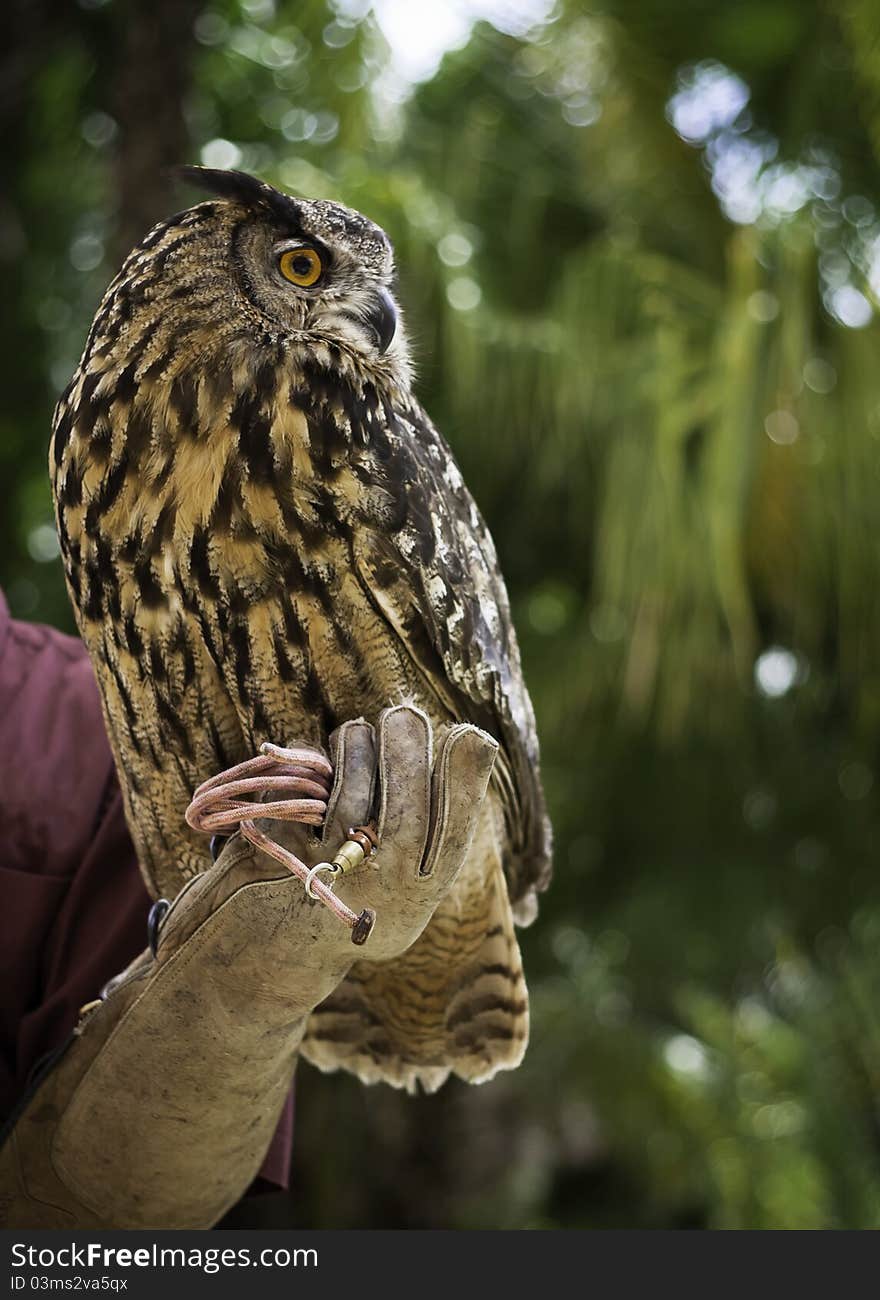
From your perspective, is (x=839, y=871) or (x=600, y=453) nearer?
(x=600, y=453)

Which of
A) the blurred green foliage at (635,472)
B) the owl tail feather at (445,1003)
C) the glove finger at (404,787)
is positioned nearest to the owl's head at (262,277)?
the glove finger at (404,787)

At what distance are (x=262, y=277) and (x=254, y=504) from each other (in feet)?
0.73

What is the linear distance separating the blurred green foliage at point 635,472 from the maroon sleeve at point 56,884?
1.55 metres

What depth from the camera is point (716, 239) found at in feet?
10.5

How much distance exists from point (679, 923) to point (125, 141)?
2.43m

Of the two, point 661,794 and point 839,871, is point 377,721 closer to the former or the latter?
point 661,794

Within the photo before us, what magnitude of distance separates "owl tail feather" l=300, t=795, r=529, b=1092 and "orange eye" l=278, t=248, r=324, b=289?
563 mm

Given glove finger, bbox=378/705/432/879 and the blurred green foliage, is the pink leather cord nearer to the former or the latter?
glove finger, bbox=378/705/432/879

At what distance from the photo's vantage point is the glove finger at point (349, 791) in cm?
100

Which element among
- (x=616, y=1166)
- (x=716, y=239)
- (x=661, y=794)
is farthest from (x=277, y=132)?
(x=616, y=1166)

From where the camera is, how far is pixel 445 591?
1138 millimetres

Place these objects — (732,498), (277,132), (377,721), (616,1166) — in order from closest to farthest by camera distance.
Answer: (377,721), (732,498), (277,132), (616,1166)

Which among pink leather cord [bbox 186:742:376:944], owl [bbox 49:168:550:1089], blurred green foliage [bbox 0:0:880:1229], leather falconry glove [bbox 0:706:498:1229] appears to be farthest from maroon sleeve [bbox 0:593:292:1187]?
blurred green foliage [bbox 0:0:880:1229]

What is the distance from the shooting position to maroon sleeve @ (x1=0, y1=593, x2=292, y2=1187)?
4.55ft
